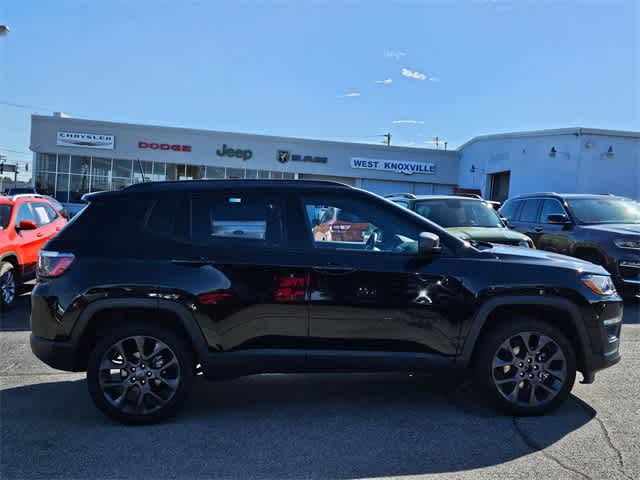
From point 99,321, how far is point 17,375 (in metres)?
1.74

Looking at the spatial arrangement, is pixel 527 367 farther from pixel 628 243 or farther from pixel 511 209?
pixel 511 209

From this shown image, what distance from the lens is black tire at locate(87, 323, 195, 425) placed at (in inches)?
148

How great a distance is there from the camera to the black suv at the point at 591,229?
7875 millimetres

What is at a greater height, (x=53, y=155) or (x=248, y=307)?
(x=53, y=155)

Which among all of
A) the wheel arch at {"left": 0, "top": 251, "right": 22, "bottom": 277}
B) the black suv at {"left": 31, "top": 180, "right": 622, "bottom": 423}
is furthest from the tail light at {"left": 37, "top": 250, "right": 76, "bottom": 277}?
the wheel arch at {"left": 0, "top": 251, "right": 22, "bottom": 277}

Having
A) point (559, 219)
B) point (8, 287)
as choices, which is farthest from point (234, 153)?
point (559, 219)

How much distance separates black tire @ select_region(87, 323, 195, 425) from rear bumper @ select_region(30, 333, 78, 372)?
0.16 metres

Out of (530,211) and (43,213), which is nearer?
(43,213)

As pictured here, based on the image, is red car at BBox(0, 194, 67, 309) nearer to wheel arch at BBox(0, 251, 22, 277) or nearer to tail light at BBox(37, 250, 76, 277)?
wheel arch at BBox(0, 251, 22, 277)

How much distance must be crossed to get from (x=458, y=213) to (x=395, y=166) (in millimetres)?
26501

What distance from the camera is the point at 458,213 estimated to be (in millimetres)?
8773

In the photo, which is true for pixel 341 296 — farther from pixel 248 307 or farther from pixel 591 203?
pixel 591 203

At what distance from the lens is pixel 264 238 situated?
153 inches

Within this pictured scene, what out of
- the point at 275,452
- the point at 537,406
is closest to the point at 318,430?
the point at 275,452
